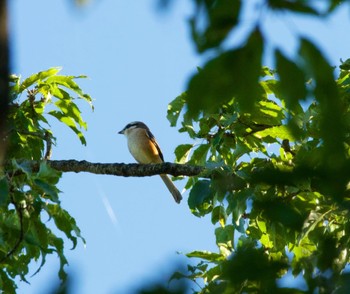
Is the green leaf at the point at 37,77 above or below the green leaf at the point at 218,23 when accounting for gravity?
above

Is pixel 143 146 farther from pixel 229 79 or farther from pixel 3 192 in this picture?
pixel 229 79

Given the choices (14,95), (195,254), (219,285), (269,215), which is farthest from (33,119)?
(269,215)

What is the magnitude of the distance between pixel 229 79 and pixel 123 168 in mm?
4816

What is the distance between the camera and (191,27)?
4.97 ft

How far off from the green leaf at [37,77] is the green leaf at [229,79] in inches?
209

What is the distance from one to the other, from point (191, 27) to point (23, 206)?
→ 3191mm

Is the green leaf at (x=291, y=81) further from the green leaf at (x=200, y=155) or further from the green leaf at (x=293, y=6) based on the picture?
the green leaf at (x=200, y=155)

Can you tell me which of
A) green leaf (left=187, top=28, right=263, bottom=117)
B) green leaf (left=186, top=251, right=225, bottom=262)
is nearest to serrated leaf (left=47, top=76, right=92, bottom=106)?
green leaf (left=186, top=251, right=225, bottom=262)

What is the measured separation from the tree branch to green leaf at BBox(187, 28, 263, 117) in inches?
176

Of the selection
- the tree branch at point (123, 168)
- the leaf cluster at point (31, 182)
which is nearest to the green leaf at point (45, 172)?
the leaf cluster at point (31, 182)

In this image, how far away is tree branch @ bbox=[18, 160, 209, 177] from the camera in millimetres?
6066

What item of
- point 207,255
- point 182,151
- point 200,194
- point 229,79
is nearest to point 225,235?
point 207,255

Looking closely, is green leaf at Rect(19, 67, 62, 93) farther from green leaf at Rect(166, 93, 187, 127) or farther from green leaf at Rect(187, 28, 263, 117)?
green leaf at Rect(187, 28, 263, 117)

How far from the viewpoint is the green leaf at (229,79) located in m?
1.49
